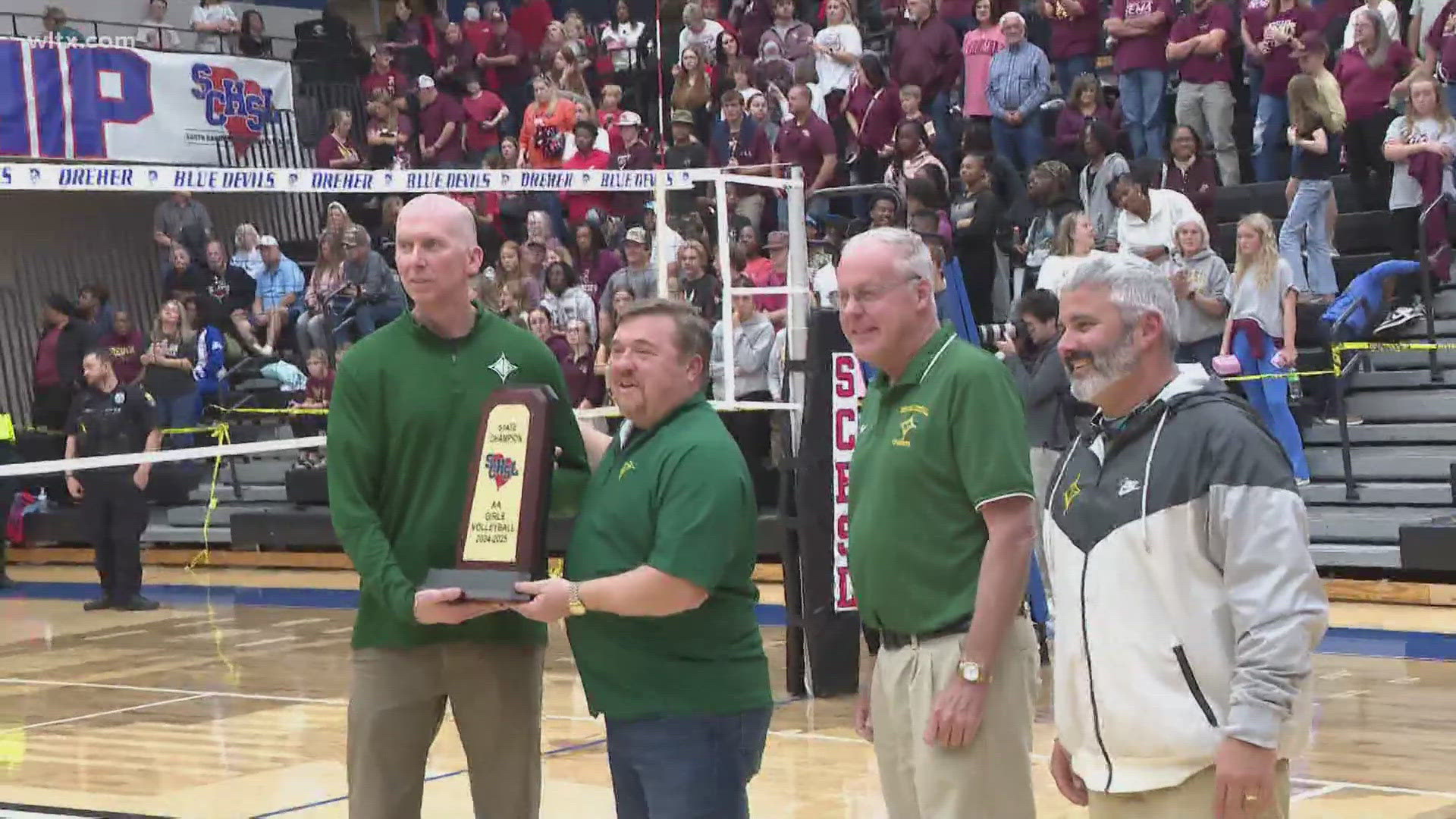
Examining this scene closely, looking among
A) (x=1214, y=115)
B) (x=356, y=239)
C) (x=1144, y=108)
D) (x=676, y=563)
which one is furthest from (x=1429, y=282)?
(x=676, y=563)

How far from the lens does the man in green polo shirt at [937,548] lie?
3.92m

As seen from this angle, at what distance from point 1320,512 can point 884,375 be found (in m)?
8.85

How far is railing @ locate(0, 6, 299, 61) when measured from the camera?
20.3 metres

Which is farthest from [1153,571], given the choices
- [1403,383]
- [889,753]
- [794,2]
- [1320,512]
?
[794,2]

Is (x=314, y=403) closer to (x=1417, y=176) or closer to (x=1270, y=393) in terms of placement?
(x=1270, y=393)

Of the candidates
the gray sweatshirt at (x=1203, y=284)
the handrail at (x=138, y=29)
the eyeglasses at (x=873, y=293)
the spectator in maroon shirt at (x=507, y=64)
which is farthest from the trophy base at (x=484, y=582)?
the spectator in maroon shirt at (x=507, y=64)

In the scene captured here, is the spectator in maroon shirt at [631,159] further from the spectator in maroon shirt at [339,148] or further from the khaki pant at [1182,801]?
the khaki pant at [1182,801]

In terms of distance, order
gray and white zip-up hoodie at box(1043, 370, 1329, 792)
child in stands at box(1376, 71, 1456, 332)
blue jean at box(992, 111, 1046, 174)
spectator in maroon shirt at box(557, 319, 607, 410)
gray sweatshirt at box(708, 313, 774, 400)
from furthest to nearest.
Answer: blue jean at box(992, 111, 1046, 174), spectator in maroon shirt at box(557, 319, 607, 410), child in stands at box(1376, 71, 1456, 332), gray sweatshirt at box(708, 313, 774, 400), gray and white zip-up hoodie at box(1043, 370, 1329, 792)

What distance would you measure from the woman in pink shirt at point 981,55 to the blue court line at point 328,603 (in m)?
5.44

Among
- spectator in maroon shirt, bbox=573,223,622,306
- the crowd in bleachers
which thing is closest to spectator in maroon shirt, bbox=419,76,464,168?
the crowd in bleachers

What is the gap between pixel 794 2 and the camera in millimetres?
18922

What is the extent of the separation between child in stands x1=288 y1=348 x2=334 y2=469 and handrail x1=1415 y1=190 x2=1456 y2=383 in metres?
8.63

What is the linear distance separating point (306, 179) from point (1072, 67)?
23.1 feet

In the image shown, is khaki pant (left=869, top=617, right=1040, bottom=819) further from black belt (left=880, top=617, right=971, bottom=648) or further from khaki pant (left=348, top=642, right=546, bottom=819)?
khaki pant (left=348, top=642, right=546, bottom=819)
